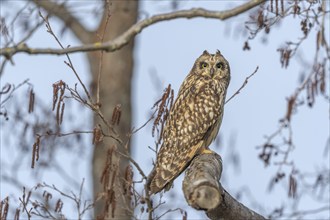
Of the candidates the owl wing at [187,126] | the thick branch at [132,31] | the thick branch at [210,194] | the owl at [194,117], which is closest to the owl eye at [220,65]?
the owl at [194,117]

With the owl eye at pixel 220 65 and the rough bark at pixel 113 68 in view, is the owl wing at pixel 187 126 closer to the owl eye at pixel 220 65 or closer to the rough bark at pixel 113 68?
the owl eye at pixel 220 65

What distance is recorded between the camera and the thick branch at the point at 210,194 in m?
4.80

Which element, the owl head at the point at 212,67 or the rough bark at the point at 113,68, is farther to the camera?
the rough bark at the point at 113,68

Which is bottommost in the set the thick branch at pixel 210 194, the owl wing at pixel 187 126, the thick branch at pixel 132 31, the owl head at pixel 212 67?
the thick branch at pixel 210 194

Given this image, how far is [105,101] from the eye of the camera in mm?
12344

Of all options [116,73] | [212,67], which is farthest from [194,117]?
[116,73]

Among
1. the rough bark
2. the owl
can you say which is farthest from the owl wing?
the rough bark

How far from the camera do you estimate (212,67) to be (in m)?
7.86

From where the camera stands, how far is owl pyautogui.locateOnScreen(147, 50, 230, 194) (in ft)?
23.3

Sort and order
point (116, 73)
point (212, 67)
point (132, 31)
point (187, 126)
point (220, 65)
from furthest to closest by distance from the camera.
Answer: point (116, 73), point (220, 65), point (212, 67), point (187, 126), point (132, 31)

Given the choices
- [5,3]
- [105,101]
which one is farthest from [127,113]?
[5,3]

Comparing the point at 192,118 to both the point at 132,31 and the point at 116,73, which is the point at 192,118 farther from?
the point at 116,73

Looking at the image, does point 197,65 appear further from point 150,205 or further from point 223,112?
point 150,205

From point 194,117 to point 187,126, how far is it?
95 millimetres
